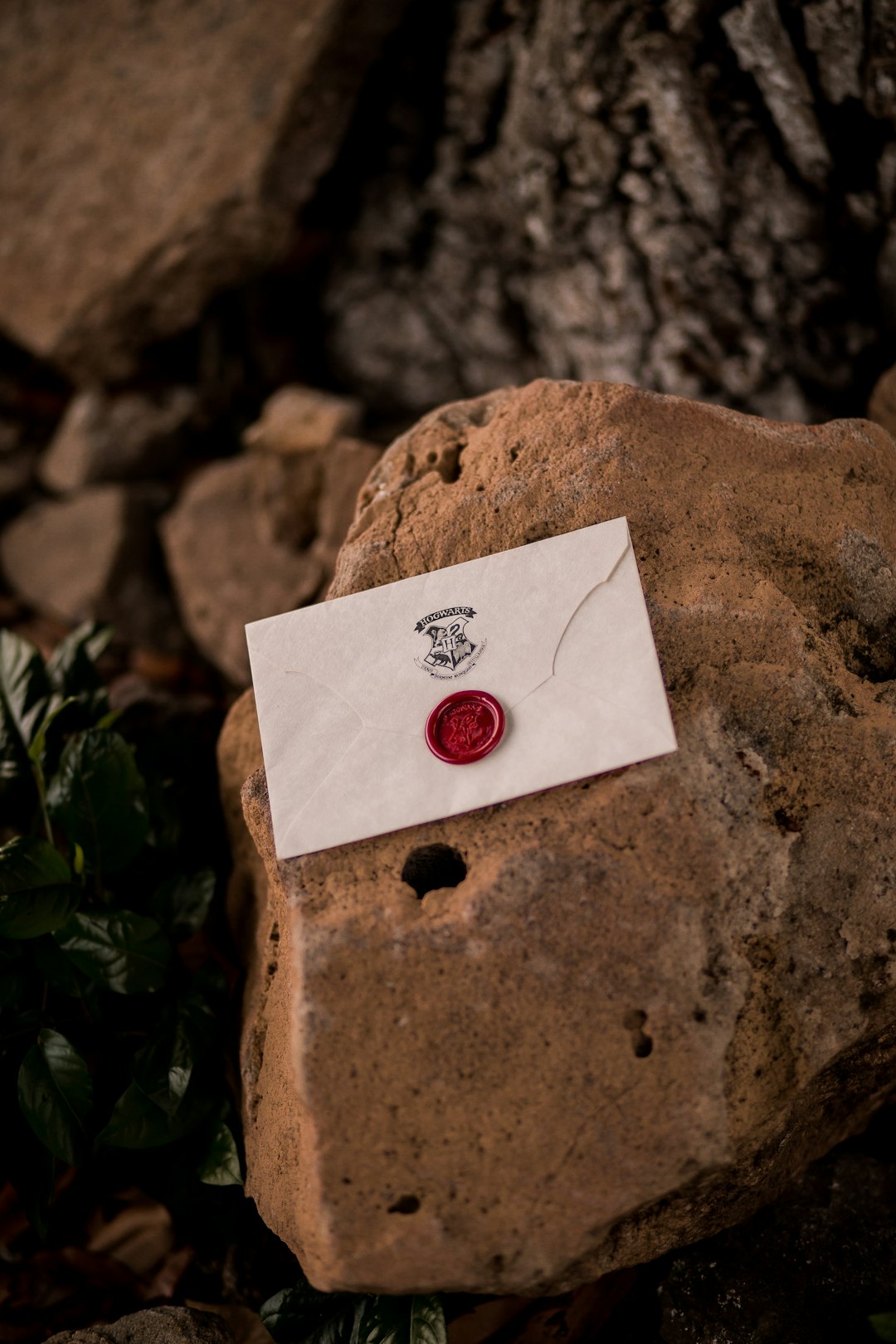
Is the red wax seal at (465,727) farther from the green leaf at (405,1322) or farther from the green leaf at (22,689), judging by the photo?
the green leaf at (22,689)

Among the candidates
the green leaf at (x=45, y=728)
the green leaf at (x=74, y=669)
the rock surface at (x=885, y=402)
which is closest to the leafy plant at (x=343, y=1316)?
the green leaf at (x=45, y=728)

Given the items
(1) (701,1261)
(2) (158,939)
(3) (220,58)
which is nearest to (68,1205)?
(2) (158,939)

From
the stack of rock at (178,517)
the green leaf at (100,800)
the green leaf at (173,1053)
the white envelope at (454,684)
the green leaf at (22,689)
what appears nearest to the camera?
the white envelope at (454,684)

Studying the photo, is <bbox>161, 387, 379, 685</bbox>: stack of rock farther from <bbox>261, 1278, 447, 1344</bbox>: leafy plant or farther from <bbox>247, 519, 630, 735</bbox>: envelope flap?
<bbox>261, 1278, 447, 1344</bbox>: leafy plant

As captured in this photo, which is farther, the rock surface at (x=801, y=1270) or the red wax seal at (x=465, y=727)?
the rock surface at (x=801, y=1270)

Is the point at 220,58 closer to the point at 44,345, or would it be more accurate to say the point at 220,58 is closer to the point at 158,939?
the point at 44,345

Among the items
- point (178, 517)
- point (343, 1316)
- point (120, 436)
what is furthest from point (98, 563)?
point (343, 1316)
